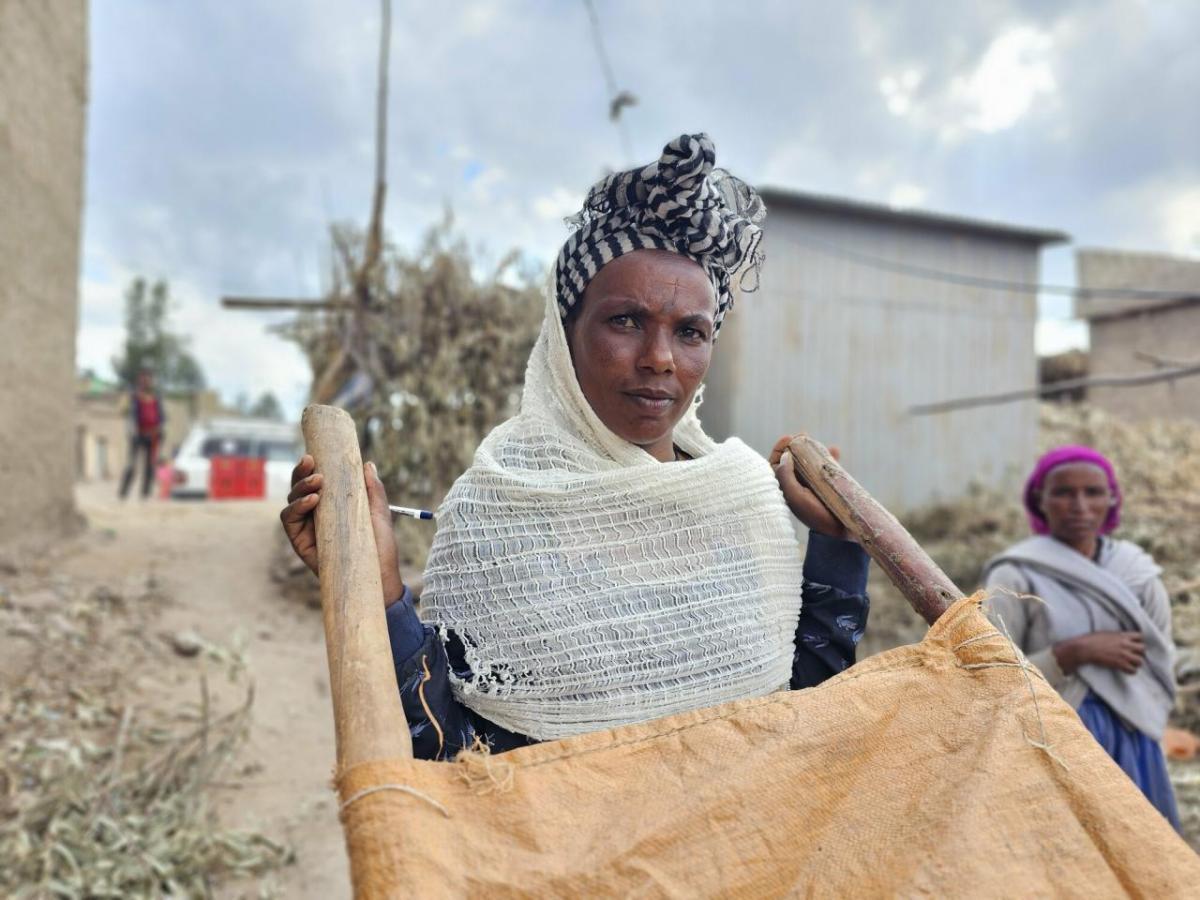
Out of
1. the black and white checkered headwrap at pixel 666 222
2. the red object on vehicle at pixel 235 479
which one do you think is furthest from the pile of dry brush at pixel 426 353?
the red object on vehicle at pixel 235 479

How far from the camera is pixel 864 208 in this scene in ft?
30.2

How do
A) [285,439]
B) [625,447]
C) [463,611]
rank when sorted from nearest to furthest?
1. [463,611]
2. [625,447]
3. [285,439]

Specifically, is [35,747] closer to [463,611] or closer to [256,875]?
[256,875]

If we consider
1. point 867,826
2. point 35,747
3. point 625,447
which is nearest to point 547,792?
point 867,826

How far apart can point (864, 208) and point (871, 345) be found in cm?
160

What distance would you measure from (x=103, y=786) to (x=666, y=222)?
10.5 ft

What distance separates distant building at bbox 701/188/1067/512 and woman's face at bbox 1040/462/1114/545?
6128 millimetres

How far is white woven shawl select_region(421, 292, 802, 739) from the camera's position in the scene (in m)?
1.30

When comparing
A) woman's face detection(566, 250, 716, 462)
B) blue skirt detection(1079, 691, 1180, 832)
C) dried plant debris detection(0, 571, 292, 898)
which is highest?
woman's face detection(566, 250, 716, 462)

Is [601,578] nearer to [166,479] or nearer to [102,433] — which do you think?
[166,479]

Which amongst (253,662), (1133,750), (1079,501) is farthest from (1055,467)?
(253,662)

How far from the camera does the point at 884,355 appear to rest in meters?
9.73

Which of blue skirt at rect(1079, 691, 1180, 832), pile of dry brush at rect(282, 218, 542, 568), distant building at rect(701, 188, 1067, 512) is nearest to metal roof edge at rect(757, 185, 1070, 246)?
distant building at rect(701, 188, 1067, 512)

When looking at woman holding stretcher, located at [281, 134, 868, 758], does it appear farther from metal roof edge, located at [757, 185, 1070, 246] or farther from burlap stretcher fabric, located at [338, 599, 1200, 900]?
metal roof edge, located at [757, 185, 1070, 246]
